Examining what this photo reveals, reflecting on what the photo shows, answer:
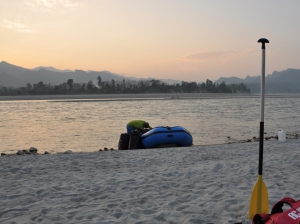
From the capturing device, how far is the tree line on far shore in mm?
75875

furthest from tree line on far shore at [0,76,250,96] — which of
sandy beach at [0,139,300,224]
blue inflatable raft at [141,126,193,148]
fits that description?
sandy beach at [0,139,300,224]

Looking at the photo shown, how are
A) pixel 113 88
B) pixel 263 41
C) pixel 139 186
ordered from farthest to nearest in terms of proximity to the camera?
pixel 113 88 < pixel 139 186 < pixel 263 41

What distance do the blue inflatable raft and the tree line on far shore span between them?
6892 centimetres

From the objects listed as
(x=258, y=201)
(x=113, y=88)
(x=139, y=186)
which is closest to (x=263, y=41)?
(x=258, y=201)

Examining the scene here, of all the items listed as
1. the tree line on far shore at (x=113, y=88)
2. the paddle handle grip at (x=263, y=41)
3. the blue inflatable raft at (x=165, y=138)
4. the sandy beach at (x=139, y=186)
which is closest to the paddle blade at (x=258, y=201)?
the sandy beach at (x=139, y=186)

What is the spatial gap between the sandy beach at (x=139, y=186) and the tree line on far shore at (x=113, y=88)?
71030mm

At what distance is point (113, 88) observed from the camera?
276 feet

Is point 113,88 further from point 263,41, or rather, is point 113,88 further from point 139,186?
point 263,41

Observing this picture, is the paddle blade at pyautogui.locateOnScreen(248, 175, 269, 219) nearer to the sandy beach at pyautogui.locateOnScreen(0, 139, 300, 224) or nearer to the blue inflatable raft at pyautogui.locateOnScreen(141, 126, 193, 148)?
the sandy beach at pyautogui.locateOnScreen(0, 139, 300, 224)

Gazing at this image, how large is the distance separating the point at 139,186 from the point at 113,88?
263 ft

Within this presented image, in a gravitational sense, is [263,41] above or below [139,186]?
above

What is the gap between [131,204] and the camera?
12.7 ft

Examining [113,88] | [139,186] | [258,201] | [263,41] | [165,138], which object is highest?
[113,88]

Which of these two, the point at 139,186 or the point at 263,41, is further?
the point at 139,186
